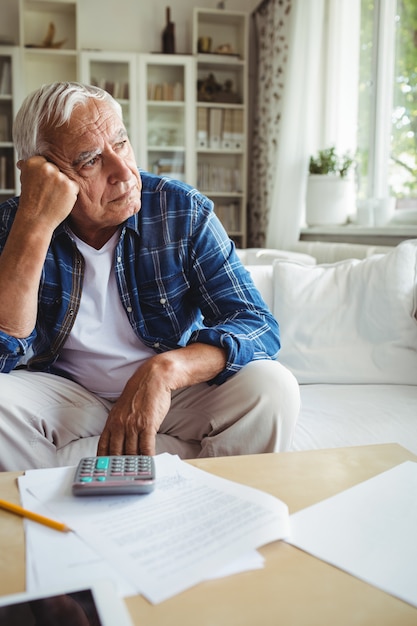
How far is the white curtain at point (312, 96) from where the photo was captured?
334 centimetres

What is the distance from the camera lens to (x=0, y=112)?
428cm

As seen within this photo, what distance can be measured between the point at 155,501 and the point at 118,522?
60 mm

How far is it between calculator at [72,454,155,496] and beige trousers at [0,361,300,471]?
0.39 meters

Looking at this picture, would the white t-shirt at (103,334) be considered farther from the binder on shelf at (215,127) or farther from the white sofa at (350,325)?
the binder on shelf at (215,127)

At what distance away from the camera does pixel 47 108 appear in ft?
3.96

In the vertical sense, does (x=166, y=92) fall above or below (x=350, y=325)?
above

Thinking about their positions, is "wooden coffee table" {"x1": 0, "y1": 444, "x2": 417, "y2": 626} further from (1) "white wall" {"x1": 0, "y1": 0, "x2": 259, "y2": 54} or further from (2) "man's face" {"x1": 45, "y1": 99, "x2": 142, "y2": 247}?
(1) "white wall" {"x1": 0, "y1": 0, "x2": 259, "y2": 54}

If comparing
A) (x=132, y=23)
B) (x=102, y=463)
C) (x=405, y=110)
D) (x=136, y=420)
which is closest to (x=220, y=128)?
(x=132, y=23)

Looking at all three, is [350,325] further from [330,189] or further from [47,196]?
[330,189]

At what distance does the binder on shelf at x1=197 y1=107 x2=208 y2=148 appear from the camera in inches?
174

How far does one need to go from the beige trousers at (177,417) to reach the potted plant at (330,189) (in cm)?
223

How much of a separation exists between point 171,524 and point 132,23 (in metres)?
4.69

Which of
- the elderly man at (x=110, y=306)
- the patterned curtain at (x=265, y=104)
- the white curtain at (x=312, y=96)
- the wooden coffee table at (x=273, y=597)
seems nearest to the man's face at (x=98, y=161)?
the elderly man at (x=110, y=306)

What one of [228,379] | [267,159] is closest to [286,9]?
[267,159]
